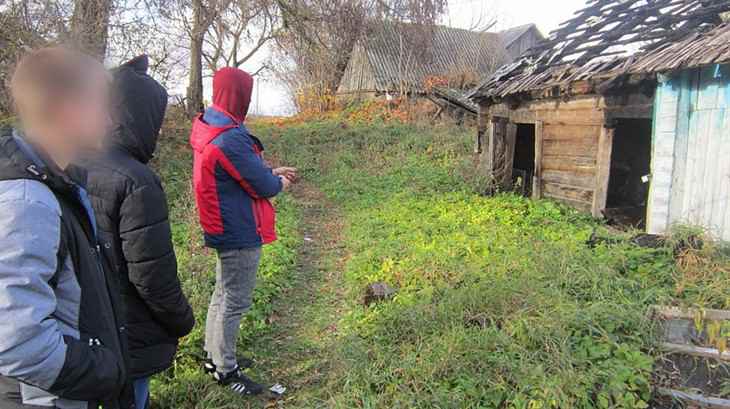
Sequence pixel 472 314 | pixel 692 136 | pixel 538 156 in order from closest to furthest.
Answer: pixel 472 314 < pixel 692 136 < pixel 538 156

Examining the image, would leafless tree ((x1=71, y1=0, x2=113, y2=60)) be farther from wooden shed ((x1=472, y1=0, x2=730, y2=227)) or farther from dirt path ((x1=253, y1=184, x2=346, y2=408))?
wooden shed ((x1=472, y1=0, x2=730, y2=227))

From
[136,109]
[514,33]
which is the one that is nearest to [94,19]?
[136,109]

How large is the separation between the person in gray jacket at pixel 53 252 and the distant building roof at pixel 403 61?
18226mm

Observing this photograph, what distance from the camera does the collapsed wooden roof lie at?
568cm

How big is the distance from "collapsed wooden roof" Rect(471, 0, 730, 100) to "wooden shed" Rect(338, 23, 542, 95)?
10402mm

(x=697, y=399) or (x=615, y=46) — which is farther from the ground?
(x=615, y=46)

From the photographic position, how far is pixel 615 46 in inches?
287

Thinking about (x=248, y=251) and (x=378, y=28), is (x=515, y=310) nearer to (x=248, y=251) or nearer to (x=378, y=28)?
(x=248, y=251)

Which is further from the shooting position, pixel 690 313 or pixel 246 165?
pixel 690 313

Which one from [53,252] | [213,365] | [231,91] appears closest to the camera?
[53,252]

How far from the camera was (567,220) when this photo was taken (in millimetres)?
7203

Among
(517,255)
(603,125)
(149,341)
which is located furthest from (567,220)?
(149,341)

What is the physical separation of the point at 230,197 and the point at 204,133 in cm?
44

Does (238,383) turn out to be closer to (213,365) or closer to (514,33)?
(213,365)
